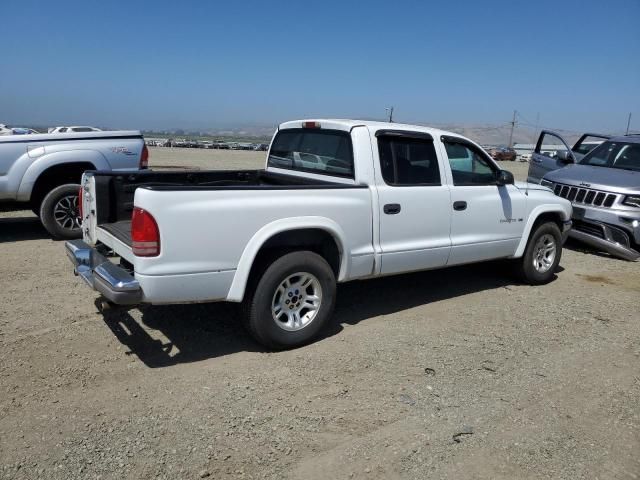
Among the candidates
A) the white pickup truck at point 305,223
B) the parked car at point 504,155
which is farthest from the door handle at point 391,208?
the parked car at point 504,155

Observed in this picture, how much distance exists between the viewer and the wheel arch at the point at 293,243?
154 inches

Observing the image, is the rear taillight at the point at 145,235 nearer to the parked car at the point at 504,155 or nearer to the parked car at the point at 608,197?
the parked car at the point at 608,197

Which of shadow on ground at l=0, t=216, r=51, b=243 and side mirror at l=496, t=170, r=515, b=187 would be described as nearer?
side mirror at l=496, t=170, r=515, b=187

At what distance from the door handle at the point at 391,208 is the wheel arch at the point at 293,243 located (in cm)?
53

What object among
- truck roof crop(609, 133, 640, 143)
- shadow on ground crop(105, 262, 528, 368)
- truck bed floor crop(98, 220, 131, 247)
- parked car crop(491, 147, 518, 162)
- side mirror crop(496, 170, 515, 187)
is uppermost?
truck roof crop(609, 133, 640, 143)

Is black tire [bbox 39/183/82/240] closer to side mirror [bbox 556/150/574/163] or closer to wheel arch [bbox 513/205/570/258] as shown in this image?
wheel arch [bbox 513/205/570/258]

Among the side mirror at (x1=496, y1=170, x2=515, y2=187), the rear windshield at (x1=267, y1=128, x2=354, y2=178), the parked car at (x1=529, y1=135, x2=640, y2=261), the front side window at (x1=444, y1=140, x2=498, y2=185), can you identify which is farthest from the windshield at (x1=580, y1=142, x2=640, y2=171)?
the rear windshield at (x1=267, y1=128, x2=354, y2=178)

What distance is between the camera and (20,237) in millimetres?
8039

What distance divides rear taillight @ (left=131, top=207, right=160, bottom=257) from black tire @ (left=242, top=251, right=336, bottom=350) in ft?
2.76

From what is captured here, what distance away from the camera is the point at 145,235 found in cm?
355

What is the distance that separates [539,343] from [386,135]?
2.32 m

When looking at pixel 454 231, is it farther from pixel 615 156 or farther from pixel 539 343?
pixel 615 156

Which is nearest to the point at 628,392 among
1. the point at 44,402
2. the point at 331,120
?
the point at 331,120

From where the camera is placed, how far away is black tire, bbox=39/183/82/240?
7434 millimetres
